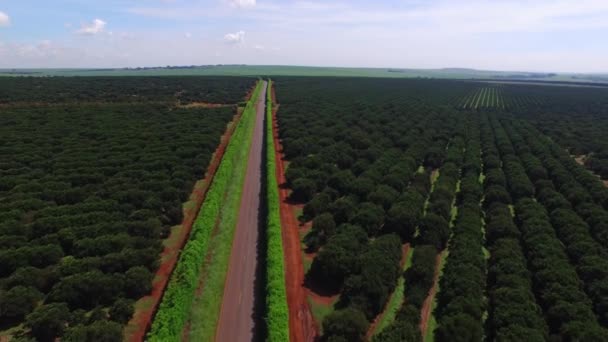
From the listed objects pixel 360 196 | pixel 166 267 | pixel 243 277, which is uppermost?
pixel 360 196

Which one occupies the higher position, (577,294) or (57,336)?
(577,294)

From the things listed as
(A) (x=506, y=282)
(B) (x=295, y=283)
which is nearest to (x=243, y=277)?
(B) (x=295, y=283)

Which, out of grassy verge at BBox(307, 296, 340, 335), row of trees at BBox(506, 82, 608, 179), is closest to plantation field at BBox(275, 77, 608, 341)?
grassy verge at BBox(307, 296, 340, 335)

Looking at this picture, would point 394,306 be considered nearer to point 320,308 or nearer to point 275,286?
point 320,308

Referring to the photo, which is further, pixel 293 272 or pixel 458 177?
pixel 458 177

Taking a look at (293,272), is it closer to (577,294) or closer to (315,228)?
(315,228)

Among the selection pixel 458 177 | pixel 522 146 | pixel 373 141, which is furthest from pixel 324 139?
pixel 522 146
